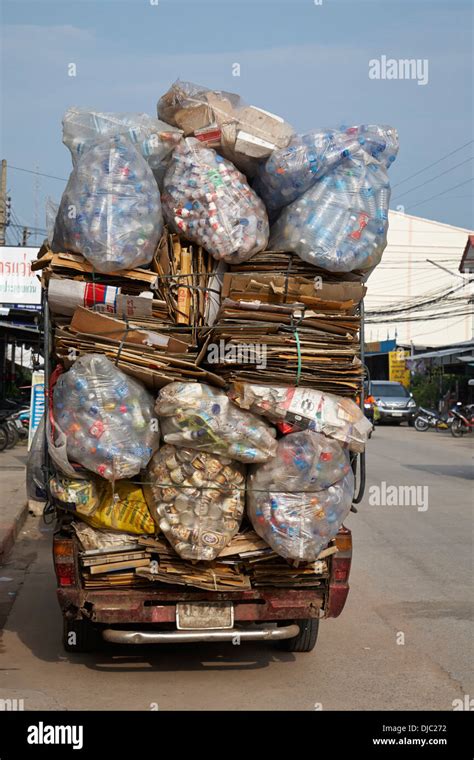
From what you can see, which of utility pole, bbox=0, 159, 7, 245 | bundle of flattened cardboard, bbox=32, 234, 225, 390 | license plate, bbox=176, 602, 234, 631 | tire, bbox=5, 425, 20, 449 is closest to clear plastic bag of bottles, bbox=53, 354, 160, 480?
bundle of flattened cardboard, bbox=32, 234, 225, 390

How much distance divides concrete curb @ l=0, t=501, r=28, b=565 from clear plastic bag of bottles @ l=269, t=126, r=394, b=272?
545cm

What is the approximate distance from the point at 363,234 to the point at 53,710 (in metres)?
3.18

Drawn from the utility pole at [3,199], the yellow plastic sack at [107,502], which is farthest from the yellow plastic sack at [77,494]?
the utility pole at [3,199]

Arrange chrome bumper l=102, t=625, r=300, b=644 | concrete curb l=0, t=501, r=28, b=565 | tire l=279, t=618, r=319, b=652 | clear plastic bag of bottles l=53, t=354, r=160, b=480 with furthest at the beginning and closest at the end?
concrete curb l=0, t=501, r=28, b=565 → tire l=279, t=618, r=319, b=652 → chrome bumper l=102, t=625, r=300, b=644 → clear plastic bag of bottles l=53, t=354, r=160, b=480

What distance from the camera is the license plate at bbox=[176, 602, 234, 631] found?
5473 millimetres

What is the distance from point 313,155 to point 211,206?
69cm

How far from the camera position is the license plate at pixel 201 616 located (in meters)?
5.47

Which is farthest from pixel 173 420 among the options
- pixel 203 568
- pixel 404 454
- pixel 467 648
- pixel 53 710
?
pixel 404 454

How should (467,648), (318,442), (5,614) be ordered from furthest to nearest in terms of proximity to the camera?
(5,614)
(467,648)
(318,442)

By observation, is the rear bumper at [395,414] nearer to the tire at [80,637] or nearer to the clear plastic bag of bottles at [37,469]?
the clear plastic bag of bottles at [37,469]

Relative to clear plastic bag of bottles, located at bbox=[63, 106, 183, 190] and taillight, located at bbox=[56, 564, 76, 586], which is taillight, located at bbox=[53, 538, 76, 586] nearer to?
taillight, located at bbox=[56, 564, 76, 586]

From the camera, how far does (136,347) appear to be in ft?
18.2

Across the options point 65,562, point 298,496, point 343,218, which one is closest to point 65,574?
point 65,562

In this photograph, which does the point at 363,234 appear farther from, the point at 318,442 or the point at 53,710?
the point at 53,710
